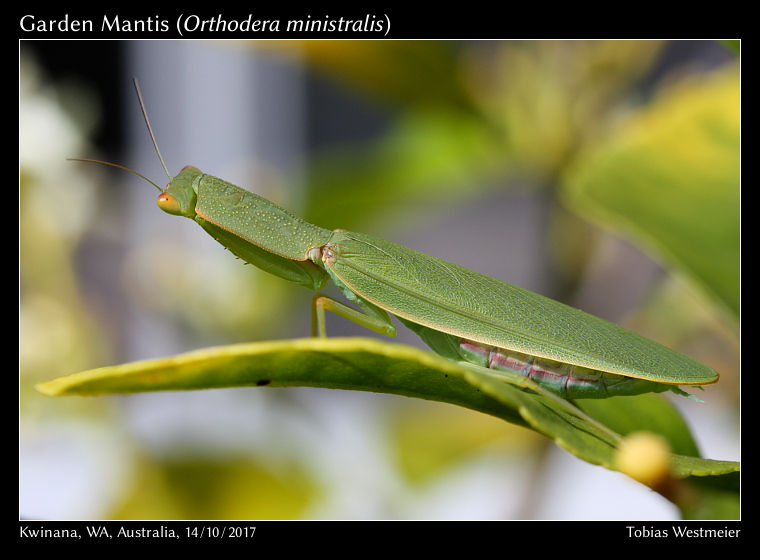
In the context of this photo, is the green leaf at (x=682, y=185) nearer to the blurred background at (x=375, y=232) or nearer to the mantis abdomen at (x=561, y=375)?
the blurred background at (x=375, y=232)

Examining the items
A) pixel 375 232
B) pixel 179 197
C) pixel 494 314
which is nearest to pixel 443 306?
pixel 494 314

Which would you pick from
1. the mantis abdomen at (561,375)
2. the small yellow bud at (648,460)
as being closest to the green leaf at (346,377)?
the small yellow bud at (648,460)

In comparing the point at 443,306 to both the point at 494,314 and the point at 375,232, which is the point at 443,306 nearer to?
the point at 494,314

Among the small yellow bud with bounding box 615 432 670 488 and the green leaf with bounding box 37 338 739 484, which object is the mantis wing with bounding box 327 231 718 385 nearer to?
the green leaf with bounding box 37 338 739 484

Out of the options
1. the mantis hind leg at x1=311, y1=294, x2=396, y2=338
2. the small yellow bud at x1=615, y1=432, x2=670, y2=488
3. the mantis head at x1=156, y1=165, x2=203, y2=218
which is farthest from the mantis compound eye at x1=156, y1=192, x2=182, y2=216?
the small yellow bud at x1=615, y1=432, x2=670, y2=488

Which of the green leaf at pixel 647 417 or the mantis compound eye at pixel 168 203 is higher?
the mantis compound eye at pixel 168 203

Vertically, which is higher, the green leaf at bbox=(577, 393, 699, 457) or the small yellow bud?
the green leaf at bbox=(577, 393, 699, 457)

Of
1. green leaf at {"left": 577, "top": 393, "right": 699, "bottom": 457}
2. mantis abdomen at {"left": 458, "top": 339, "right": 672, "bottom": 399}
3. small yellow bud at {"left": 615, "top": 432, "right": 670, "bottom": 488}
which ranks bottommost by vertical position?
small yellow bud at {"left": 615, "top": 432, "right": 670, "bottom": 488}

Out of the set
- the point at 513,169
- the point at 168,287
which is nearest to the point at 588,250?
the point at 513,169
